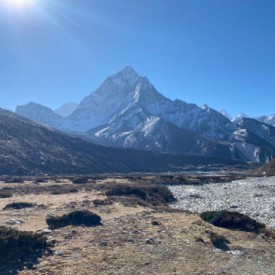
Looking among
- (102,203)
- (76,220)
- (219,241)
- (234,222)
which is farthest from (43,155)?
(219,241)

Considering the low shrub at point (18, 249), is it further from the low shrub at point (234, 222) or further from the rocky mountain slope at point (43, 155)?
the rocky mountain slope at point (43, 155)

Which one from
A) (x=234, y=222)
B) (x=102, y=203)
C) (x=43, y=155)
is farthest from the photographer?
(x=43, y=155)

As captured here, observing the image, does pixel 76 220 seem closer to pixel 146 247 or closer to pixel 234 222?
pixel 146 247

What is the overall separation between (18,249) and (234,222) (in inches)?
700

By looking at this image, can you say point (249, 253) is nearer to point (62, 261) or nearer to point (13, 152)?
point (62, 261)

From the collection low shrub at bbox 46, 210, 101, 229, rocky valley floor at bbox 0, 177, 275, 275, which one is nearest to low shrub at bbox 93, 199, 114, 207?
rocky valley floor at bbox 0, 177, 275, 275

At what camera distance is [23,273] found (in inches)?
734

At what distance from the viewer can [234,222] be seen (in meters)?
31.4

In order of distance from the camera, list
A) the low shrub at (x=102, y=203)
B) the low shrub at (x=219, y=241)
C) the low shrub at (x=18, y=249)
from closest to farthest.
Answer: the low shrub at (x=18, y=249), the low shrub at (x=219, y=241), the low shrub at (x=102, y=203)

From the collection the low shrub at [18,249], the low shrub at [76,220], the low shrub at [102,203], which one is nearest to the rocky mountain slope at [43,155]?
the low shrub at [102,203]

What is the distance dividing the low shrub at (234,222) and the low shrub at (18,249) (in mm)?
15192

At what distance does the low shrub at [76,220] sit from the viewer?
29967mm

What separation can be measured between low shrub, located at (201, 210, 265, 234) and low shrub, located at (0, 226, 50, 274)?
49.8 ft

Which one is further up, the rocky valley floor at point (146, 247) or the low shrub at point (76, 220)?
the low shrub at point (76, 220)
